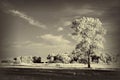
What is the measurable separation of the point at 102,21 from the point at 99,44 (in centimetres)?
22

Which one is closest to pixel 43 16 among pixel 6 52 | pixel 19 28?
pixel 19 28

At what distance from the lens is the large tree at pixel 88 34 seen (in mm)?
2240

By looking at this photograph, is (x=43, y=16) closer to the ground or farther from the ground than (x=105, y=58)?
farther from the ground

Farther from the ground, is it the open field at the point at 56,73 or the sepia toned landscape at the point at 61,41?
the sepia toned landscape at the point at 61,41

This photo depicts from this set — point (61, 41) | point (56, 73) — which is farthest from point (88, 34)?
point (56, 73)

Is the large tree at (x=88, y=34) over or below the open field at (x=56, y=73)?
over

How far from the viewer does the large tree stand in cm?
224

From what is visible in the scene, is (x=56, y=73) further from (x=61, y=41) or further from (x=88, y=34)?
(x=88, y=34)

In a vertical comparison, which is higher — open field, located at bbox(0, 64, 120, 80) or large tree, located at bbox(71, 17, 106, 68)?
large tree, located at bbox(71, 17, 106, 68)

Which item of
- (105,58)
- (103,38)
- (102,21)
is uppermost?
(102,21)

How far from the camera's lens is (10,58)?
7.36 ft

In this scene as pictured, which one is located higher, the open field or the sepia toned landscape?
the sepia toned landscape

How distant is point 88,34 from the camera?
7.43ft

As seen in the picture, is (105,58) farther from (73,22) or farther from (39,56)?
(39,56)
